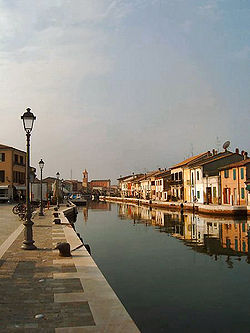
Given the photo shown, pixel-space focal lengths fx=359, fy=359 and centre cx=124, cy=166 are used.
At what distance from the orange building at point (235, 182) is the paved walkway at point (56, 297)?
3230 centimetres

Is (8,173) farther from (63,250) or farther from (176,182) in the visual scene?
(63,250)

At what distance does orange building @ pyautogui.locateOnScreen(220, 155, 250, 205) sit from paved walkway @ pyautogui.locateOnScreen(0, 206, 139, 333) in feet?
106

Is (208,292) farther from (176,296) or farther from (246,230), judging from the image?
(246,230)

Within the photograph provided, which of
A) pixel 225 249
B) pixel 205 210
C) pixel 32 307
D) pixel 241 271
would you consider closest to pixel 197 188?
pixel 205 210

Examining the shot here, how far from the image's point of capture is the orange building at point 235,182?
133ft

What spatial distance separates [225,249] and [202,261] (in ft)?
11.6

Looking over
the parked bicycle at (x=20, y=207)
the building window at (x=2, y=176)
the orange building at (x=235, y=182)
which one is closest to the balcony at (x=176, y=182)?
the orange building at (x=235, y=182)

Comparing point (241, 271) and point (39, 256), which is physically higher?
point (39, 256)

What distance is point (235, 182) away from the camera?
141ft

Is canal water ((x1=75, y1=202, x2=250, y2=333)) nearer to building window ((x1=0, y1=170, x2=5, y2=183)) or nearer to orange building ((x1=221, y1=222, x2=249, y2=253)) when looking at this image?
orange building ((x1=221, y1=222, x2=249, y2=253))

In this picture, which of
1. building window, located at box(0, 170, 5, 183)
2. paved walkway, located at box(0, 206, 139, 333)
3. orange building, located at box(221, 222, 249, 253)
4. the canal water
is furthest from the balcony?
paved walkway, located at box(0, 206, 139, 333)

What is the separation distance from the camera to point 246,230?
2584 cm

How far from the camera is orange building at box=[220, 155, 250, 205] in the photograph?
1598 inches

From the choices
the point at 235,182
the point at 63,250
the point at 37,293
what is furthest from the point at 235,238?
the point at 235,182
